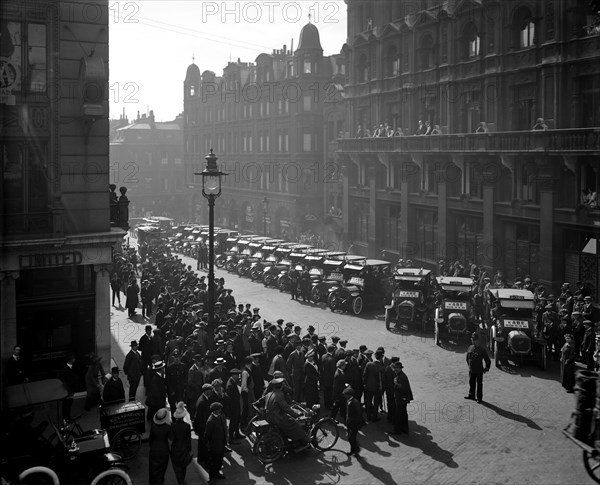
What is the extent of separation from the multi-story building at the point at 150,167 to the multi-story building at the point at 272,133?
1385cm

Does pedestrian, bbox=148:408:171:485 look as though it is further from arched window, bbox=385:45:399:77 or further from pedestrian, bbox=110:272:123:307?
arched window, bbox=385:45:399:77

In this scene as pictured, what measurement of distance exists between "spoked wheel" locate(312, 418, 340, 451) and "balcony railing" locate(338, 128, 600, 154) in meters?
18.3

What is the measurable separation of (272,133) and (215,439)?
50.5 m

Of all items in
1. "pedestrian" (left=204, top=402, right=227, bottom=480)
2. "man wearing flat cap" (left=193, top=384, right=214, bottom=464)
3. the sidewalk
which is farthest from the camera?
"man wearing flat cap" (left=193, top=384, right=214, bottom=464)

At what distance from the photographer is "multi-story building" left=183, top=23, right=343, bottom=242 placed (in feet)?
186

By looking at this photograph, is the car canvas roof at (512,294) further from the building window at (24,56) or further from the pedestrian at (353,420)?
the building window at (24,56)

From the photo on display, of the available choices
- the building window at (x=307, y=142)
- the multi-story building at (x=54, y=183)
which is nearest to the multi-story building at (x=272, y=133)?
the building window at (x=307, y=142)

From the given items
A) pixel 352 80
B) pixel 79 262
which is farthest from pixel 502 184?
pixel 79 262

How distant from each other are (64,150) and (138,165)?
2958 inches

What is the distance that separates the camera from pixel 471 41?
1415 inches

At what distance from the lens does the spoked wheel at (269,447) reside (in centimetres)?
1340

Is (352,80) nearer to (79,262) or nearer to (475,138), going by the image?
(475,138)

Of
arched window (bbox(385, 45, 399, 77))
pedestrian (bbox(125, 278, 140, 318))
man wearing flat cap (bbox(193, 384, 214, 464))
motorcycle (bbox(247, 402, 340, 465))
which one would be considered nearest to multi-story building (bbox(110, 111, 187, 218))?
arched window (bbox(385, 45, 399, 77))

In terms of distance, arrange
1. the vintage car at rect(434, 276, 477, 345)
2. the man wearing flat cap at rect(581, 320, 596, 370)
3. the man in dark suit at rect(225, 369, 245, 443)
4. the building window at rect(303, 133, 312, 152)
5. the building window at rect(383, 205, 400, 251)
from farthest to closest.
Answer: the building window at rect(303, 133, 312, 152), the building window at rect(383, 205, 400, 251), the vintage car at rect(434, 276, 477, 345), the man wearing flat cap at rect(581, 320, 596, 370), the man in dark suit at rect(225, 369, 245, 443)
